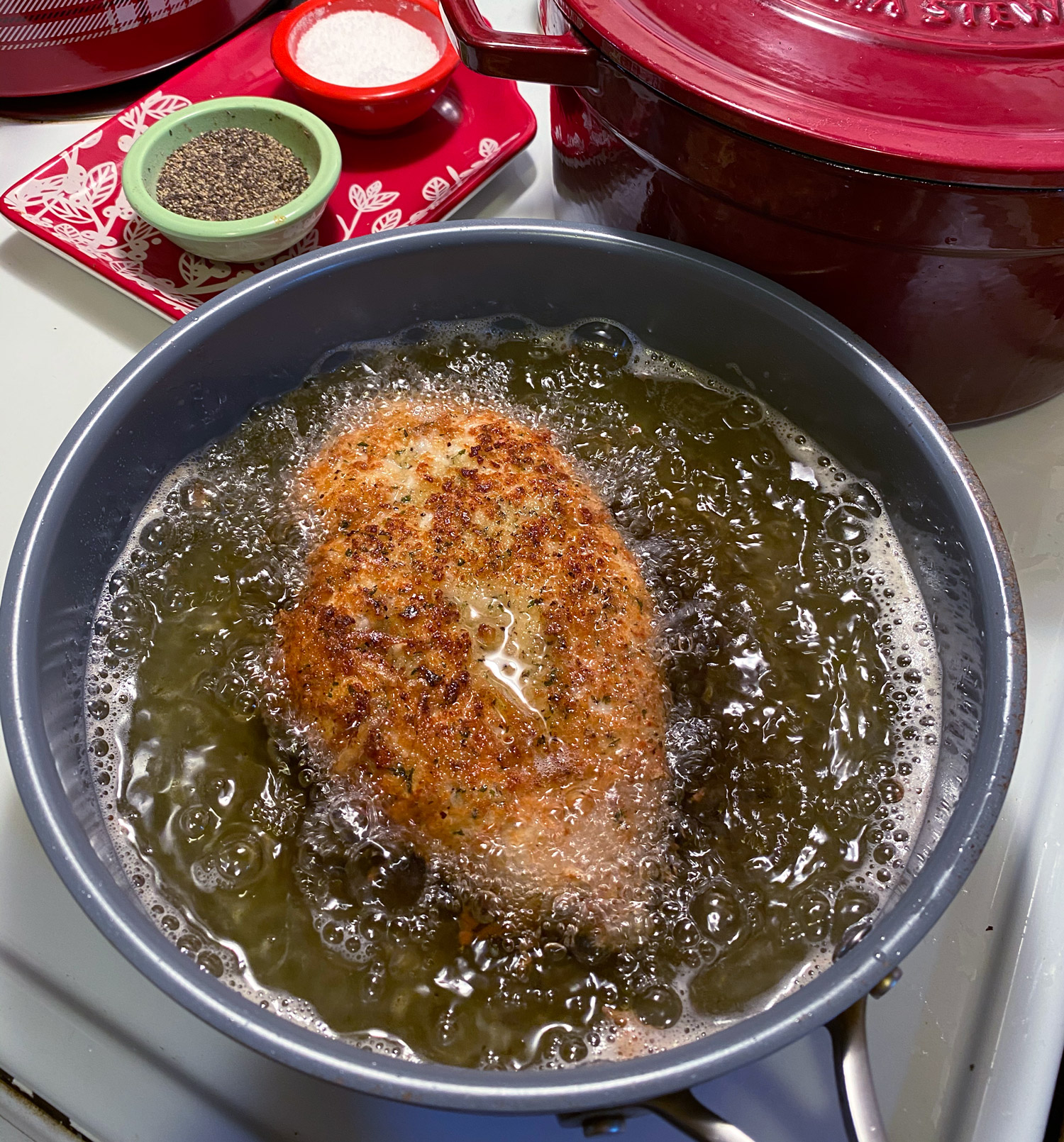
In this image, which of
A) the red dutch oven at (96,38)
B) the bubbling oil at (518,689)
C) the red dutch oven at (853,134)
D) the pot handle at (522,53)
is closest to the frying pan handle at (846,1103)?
the bubbling oil at (518,689)

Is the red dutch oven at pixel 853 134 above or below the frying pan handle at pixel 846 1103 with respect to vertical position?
above

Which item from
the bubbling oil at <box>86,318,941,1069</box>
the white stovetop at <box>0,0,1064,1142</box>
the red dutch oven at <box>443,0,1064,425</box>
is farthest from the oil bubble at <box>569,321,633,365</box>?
the white stovetop at <box>0,0,1064,1142</box>

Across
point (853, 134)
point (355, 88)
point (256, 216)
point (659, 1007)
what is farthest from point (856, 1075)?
point (355, 88)

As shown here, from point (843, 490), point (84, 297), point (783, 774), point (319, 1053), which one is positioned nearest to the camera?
point (319, 1053)

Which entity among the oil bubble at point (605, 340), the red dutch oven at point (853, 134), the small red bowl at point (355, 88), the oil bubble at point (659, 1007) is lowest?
the oil bubble at point (659, 1007)

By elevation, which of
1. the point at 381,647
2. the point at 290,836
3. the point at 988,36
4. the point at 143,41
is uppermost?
the point at 988,36

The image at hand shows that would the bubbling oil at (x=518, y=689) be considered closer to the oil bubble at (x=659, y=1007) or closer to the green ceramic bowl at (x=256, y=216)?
the oil bubble at (x=659, y=1007)

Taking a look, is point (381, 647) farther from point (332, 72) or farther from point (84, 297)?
point (332, 72)

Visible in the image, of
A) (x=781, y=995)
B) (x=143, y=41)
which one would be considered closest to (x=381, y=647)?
(x=781, y=995)
